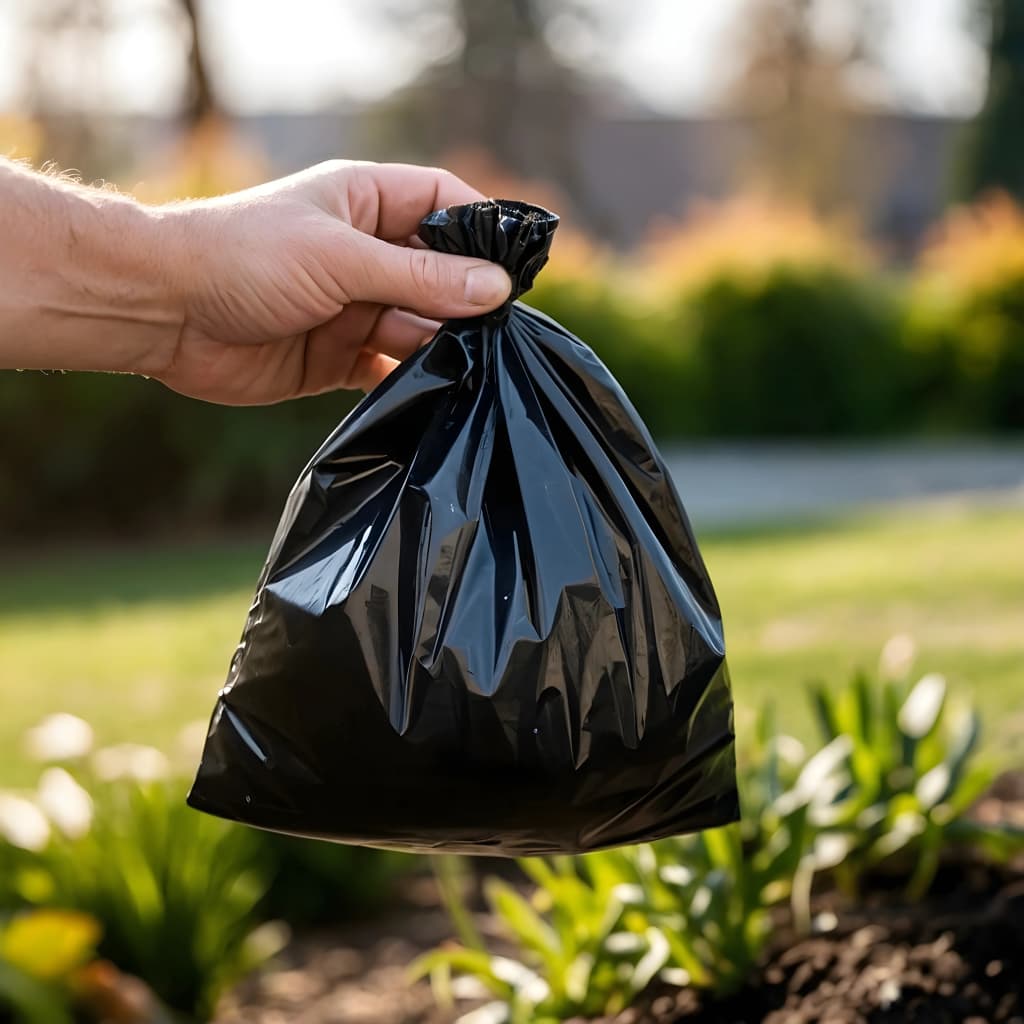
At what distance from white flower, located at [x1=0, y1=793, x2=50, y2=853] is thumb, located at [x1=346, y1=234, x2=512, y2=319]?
167 cm

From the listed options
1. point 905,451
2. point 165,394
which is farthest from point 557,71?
point 165,394

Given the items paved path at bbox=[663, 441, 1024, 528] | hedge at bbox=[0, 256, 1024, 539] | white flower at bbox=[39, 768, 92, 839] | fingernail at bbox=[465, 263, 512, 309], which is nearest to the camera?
fingernail at bbox=[465, 263, 512, 309]

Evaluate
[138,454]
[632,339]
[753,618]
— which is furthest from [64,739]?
[632,339]

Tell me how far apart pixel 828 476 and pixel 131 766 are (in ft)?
31.0

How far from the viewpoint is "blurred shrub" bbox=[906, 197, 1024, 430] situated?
15211mm

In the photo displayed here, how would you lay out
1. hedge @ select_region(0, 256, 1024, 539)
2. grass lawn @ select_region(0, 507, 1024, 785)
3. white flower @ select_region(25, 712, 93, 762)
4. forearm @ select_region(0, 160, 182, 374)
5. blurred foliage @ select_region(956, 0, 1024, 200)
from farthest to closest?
blurred foliage @ select_region(956, 0, 1024, 200), hedge @ select_region(0, 256, 1024, 539), grass lawn @ select_region(0, 507, 1024, 785), white flower @ select_region(25, 712, 93, 762), forearm @ select_region(0, 160, 182, 374)

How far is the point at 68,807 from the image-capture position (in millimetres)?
3029

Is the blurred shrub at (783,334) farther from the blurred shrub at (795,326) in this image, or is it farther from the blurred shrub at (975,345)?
the blurred shrub at (975,345)

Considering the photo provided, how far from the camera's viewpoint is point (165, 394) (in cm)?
A: 987

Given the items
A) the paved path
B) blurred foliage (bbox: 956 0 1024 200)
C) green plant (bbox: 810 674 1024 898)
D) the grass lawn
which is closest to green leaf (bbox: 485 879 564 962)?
green plant (bbox: 810 674 1024 898)

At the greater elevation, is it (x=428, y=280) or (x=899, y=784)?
(x=428, y=280)

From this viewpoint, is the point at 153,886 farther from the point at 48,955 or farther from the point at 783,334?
the point at 783,334

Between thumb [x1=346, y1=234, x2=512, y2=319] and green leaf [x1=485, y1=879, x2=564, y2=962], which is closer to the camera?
thumb [x1=346, y1=234, x2=512, y2=319]

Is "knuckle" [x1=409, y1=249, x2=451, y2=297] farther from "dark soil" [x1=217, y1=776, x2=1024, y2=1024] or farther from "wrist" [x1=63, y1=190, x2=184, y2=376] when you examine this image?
"dark soil" [x1=217, y1=776, x2=1024, y2=1024]
